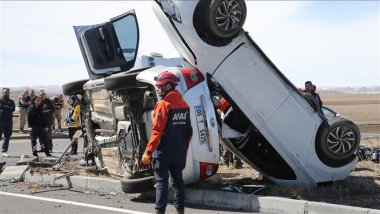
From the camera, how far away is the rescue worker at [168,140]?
18.3 ft

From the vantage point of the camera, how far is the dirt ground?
6441 millimetres

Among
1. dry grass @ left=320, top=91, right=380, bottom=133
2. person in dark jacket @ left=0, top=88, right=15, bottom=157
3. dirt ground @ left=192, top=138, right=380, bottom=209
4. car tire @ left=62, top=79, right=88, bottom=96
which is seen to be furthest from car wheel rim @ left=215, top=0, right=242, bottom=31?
dry grass @ left=320, top=91, right=380, bottom=133

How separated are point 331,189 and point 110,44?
3991 mm

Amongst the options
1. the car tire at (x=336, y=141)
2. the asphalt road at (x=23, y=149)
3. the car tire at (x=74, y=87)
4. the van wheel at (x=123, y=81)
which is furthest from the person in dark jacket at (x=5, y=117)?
the car tire at (x=336, y=141)

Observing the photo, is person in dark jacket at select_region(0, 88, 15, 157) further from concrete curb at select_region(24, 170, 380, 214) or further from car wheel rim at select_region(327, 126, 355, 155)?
car wheel rim at select_region(327, 126, 355, 155)

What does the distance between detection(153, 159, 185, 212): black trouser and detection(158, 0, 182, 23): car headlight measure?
1892 mm

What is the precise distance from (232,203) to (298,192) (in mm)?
879

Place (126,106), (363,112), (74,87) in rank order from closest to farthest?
1. (126,106)
2. (74,87)
3. (363,112)

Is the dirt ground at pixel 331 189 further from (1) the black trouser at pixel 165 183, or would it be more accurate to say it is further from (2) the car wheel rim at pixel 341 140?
(1) the black trouser at pixel 165 183

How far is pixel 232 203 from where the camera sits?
21.6ft

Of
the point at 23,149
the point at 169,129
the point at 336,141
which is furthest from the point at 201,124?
the point at 23,149

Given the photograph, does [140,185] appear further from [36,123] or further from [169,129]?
[36,123]

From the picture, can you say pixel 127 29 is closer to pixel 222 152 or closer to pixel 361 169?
pixel 222 152

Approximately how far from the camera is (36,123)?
12805 mm
